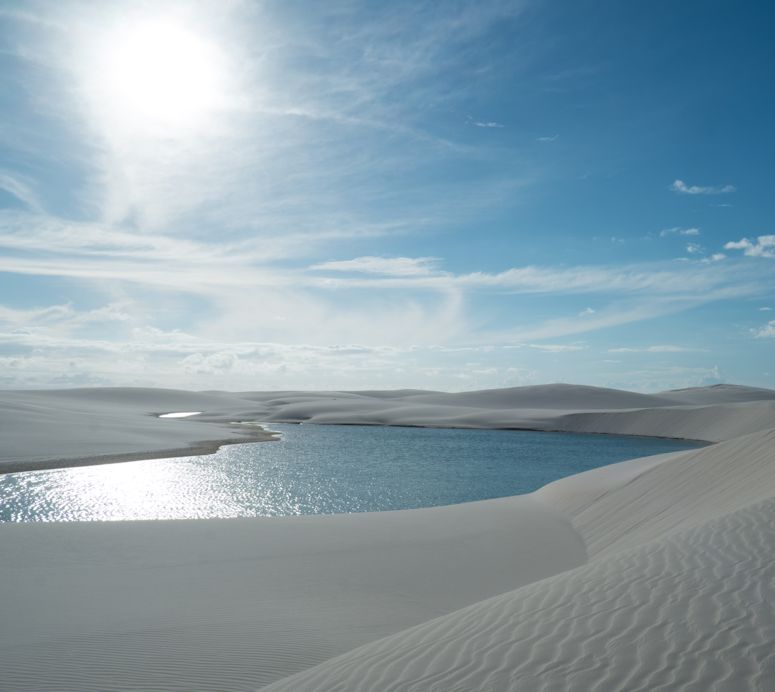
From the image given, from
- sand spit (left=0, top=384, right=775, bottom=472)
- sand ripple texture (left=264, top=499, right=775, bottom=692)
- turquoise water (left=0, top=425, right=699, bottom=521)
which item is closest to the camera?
sand ripple texture (left=264, top=499, right=775, bottom=692)

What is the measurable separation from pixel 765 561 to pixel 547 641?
217cm

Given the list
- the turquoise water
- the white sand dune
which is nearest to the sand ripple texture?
the white sand dune

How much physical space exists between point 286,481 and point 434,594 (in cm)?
1290

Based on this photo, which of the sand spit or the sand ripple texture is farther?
the sand spit

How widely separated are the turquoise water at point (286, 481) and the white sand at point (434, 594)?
114 inches

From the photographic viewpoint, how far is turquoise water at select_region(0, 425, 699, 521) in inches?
620

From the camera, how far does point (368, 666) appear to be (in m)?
4.63

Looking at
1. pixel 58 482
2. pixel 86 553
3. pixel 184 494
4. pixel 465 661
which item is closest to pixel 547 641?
pixel 465 661

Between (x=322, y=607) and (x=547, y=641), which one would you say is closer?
(x=547, y=641)

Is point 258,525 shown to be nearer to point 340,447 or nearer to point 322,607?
point 322,607

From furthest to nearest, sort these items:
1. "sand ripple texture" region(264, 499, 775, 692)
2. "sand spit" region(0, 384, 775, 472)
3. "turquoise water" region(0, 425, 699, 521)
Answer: "sand spit" region(0, 384, 775, 472), "turquoise water" region(0, 425, 699, 521), "sand ripple texture" region(264, 499, 775, 692)

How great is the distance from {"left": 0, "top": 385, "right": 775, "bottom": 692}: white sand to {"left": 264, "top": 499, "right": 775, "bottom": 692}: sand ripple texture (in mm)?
17

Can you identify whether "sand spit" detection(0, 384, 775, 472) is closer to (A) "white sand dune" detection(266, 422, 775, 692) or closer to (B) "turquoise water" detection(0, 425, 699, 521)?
(B) "turquoise water" detection(0, 425, 699, 521)

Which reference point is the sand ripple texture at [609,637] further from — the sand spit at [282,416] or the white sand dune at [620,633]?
the sand spit at [282,416]
